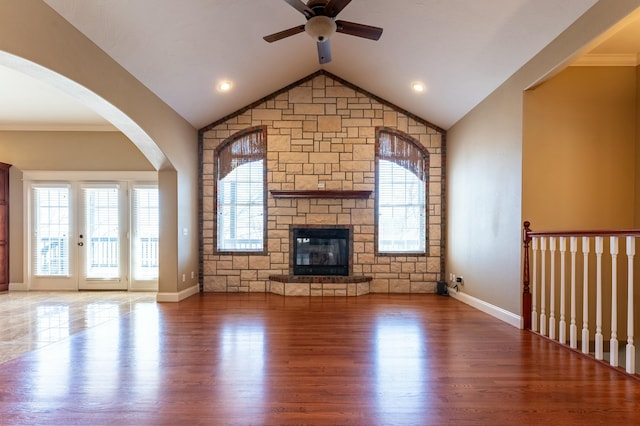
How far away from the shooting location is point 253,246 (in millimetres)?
6531

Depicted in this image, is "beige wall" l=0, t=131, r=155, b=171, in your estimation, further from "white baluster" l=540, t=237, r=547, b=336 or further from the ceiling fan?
"white baluster" l=540, t=237, r=547, b=336

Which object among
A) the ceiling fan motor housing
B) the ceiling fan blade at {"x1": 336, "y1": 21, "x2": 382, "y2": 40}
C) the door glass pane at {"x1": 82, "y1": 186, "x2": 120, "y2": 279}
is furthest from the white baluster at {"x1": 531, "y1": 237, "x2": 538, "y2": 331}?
the door glass pane at {"x1": 82, "y1": 186, "x2": 120, "y2": 279}

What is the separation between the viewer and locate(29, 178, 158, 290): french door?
6.52 meters

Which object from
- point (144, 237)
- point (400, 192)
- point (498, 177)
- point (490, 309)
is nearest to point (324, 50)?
point (498, 177)

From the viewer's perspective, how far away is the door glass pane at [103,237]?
6.55 meters

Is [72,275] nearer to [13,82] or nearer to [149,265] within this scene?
[149,265]

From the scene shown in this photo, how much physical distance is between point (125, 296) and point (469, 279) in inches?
219

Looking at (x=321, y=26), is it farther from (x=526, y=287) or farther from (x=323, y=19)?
(x=526, y=287)

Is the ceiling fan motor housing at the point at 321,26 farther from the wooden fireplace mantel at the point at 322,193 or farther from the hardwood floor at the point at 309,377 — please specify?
the wooden fireplace mantel at the point at 322,193

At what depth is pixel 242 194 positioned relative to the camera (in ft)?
21.5

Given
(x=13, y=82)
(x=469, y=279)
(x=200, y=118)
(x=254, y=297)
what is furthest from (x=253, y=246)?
(x=13, y=82)

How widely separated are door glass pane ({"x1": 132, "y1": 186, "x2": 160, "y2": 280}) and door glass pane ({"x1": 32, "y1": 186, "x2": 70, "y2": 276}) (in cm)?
128

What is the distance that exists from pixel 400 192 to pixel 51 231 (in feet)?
21.1

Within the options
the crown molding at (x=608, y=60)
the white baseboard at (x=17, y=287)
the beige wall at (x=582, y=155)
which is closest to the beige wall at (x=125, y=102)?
the white baseboard at (x=17, y=287)
